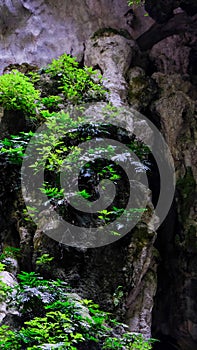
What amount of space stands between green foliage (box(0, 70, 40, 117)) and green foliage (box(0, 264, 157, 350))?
2812mm

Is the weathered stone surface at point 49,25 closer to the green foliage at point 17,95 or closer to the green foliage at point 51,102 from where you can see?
the green foliage at point 51,102

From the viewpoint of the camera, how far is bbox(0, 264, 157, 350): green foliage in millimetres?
3623

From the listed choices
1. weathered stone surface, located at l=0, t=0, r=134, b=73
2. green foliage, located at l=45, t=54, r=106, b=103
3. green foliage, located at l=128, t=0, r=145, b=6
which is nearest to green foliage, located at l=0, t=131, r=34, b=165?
green foliage, located at l=45, t=54, r=106, b=103

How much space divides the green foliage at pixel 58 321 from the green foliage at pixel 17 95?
281 cm

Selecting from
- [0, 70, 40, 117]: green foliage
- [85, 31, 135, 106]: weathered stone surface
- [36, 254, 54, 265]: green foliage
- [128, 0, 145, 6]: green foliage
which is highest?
[128, 0, 145, 6]: green foliage

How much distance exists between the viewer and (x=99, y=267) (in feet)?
16.3

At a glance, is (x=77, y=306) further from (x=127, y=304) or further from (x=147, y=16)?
(x=147, y=16)

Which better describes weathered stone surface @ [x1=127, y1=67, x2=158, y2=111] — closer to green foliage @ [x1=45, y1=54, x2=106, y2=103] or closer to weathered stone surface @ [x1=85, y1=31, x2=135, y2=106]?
weathered stone surface @ [x1=85, y1=31, x2=135, y2=106]

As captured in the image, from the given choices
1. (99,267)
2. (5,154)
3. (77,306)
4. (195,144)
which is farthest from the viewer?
(195,144)

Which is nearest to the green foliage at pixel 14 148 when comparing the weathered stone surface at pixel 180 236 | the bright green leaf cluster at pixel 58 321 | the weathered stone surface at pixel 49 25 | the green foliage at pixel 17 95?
the green foliage at pixel 17 95

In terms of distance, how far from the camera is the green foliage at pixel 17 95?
604cm

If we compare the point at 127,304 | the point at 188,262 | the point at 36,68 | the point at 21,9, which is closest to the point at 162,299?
the point at 188,262

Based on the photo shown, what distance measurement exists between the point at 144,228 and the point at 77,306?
1621 millimetres

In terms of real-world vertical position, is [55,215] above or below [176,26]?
below
